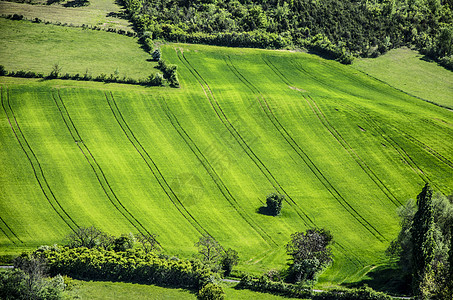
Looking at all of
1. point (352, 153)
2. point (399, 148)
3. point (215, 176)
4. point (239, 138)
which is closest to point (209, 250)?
point (215, 176)

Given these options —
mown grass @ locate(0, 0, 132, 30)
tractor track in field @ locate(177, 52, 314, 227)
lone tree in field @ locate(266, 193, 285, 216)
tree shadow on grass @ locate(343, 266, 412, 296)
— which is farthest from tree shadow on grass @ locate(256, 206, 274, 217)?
mown grass @ locate(0, 0, 132, 30)

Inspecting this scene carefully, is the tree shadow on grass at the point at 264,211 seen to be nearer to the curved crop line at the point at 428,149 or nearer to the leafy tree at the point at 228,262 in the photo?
the leafy tree at the point at 228,262

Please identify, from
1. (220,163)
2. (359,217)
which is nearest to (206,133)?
(220,163)

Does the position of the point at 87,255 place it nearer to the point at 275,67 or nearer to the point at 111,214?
the point at 111,214

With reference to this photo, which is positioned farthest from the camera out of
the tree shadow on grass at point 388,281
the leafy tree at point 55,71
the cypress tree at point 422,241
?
the leafy tree at point 55,71

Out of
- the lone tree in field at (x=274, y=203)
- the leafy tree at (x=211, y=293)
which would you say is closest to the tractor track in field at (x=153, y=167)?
the lone tree in field at (x=274, y=203)

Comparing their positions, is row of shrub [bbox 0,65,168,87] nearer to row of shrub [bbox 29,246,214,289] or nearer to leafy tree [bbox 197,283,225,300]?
row of shrub [bbox 29,246,214,289]

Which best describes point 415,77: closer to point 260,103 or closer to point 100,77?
point 260,103
